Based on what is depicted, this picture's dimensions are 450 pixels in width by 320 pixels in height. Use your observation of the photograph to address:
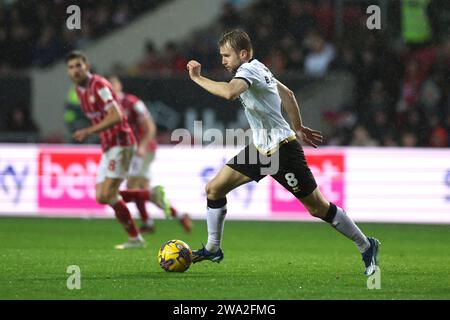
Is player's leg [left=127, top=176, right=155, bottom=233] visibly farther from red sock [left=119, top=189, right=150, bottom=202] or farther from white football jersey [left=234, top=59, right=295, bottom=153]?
white football jersey [left=234, top=59, right=295, bottom=153]

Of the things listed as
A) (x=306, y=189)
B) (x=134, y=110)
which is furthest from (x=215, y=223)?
(x=134, y=110)

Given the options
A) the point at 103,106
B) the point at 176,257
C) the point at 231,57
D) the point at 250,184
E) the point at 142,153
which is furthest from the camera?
the point at 250,184

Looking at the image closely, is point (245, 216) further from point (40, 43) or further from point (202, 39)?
point (40, 43)

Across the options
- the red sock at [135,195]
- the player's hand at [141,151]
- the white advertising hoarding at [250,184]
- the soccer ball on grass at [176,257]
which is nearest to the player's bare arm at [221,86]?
the soccer ball on grass at [176,257]

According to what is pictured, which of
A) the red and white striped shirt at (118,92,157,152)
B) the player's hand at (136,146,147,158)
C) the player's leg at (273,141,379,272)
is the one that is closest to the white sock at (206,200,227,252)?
the player's leg at (273,141,379,272)

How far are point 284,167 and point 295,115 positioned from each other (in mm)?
606

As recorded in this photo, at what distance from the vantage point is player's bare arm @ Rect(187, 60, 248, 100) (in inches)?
290

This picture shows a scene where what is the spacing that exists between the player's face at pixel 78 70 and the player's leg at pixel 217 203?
2748mm

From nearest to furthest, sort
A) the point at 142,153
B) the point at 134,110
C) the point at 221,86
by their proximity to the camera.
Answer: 1. the point at 221,86
2. the point at 142,153
3. the point at 134,110

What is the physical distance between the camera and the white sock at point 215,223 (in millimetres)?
8391

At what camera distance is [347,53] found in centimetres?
1678

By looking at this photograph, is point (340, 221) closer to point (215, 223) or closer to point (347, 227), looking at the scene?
point (347, 227)
